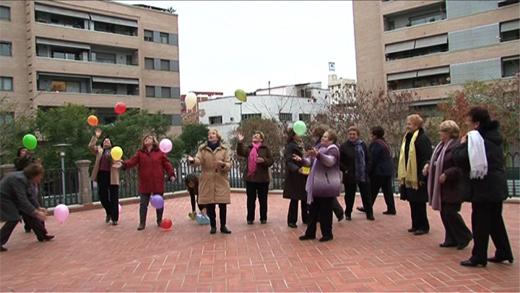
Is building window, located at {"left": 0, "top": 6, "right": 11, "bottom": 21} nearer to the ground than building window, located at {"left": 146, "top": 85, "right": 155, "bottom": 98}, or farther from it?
farther from it

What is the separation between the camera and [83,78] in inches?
1822

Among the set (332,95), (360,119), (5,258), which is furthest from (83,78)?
(5,258)

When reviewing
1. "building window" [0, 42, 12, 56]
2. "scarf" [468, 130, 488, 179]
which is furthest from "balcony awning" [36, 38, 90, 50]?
"scarf" [468, 130, 488, 179]

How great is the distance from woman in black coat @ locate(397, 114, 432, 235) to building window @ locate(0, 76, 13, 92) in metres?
41.4

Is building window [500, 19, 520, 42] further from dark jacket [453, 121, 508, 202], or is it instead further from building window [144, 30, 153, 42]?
dark jacket [453, 121, 508, 202]

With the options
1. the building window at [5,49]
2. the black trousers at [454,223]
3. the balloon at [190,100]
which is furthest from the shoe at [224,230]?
the building window at [5,49]

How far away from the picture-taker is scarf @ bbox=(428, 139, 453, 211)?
21.1 feet

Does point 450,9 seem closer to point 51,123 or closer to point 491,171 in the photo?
point 51,123

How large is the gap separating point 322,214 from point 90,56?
44.1 m

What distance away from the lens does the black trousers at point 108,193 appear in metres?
9.89

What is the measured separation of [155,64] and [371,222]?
4718 cm

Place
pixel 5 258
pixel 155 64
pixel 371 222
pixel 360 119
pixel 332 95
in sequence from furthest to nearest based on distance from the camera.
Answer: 1. pixel 155 64
2. pixel 332 95
3. pixel 360 119
4. pixel 371 222
5. pixel 5 258

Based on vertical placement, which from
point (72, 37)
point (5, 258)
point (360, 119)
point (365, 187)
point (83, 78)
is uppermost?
point (72, 37)

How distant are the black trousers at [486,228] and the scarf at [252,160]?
4.17 m
